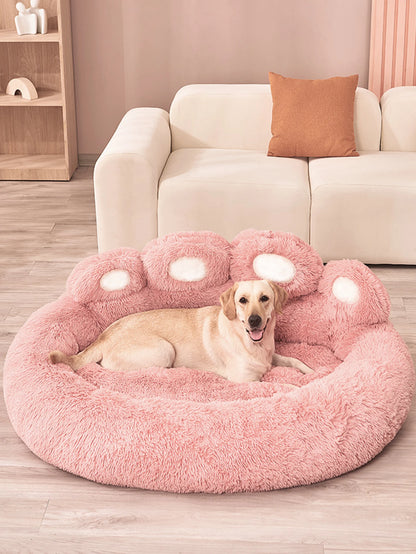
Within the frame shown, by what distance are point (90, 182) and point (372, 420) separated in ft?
9.68

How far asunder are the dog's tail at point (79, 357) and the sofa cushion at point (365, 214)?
1.32 m

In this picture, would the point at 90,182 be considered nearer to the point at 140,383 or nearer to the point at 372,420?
the point at 140,383

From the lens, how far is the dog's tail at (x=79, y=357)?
2.36m

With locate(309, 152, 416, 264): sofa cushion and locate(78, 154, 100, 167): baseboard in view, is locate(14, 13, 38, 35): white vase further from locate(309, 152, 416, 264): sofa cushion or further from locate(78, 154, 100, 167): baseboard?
locate(309, 152, 416, 264): sofa cushion

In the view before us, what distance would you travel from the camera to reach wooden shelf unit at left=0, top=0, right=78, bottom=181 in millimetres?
4453

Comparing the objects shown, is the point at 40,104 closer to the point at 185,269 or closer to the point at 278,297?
the point at 185,269

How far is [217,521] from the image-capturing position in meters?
1.90

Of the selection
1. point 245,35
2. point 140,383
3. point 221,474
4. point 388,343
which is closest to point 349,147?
point 245,35

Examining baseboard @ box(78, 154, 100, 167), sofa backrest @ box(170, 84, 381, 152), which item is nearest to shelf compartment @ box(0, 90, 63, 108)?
baseboard @ box(78, 154, 100, 167)

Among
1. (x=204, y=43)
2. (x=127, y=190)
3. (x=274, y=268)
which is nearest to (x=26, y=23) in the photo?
(x=204, y=43)

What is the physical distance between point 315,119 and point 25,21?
1.80 meters

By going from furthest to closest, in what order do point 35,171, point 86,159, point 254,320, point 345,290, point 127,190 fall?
1. point 86,159
2. point 35,171
3. point 127,190
4. point 345,290
5. point 254,320

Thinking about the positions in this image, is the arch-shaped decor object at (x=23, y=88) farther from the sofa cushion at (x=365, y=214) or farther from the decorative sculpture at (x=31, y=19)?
the sofa cushion at (x=365, y=214)

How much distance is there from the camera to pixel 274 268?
2.74 metres
